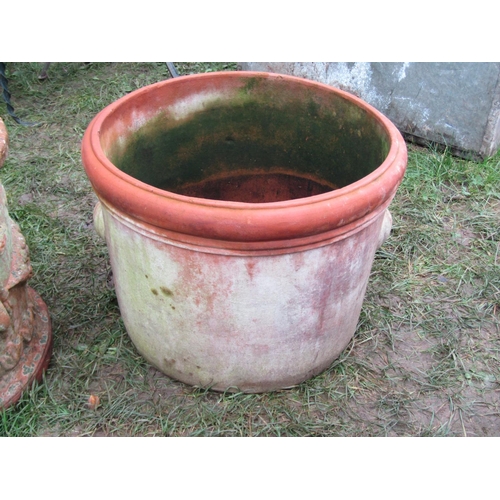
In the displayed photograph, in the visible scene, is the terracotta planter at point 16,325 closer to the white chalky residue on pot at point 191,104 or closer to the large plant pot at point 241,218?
the large plant pot at point 241,218

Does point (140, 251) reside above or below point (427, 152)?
above

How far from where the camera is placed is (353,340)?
8.10 feet

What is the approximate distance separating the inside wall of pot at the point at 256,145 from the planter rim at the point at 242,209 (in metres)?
0.47

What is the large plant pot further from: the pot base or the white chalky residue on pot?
the pot base

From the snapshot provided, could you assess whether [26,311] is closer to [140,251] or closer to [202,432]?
[140,251]

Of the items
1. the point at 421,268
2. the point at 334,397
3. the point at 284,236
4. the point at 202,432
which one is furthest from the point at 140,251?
the point at 421,268

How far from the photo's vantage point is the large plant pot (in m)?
1.70

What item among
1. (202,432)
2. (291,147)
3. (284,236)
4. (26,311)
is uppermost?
(284,236)

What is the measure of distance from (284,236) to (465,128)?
7.90ft

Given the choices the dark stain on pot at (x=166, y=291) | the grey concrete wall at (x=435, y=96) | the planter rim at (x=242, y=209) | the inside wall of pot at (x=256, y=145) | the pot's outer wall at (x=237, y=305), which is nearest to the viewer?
the planter rim at (x=242, y=209)

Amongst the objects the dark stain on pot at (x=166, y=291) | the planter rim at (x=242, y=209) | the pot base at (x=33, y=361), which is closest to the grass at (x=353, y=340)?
the pot base at (x=33, y=361)

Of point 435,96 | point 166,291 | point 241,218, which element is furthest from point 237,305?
point 435,96

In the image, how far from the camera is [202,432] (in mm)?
2061

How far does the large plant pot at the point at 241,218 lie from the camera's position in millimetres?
1701
